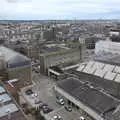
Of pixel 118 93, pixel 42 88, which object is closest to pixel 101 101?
pixel 118 93

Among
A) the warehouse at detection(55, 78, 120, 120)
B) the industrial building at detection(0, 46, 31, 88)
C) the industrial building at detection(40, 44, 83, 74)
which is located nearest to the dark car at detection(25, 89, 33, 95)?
the industrial building at detection(0, 46, 31, 88)

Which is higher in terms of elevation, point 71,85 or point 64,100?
point 71,85

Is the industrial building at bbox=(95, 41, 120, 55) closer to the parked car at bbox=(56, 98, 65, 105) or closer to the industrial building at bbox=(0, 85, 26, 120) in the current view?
the parked car at bbox=(56, 98, 65, 105)

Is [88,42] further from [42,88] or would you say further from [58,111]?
[58,111]

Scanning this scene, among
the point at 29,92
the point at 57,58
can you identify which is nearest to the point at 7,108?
the point at 29,92

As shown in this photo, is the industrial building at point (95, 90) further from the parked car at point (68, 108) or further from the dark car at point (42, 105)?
the dark car at point (42, 105)

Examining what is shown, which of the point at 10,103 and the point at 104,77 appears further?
the point at 104,77

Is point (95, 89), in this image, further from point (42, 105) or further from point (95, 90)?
point (42, 105)
